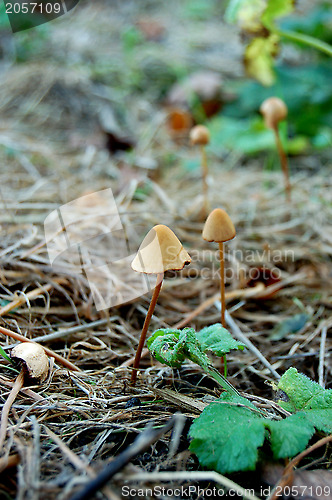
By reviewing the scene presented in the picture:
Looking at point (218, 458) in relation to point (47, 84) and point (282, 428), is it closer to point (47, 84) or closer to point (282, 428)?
point (282, 428)

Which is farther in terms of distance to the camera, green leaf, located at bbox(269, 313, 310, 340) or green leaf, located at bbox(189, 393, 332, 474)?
green leaf, located at bbox(269, 313, 310, 340)

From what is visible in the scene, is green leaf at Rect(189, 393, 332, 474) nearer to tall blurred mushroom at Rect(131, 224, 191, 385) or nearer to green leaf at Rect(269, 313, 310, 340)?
tall blurred mushroom at Rect(131, 224, 191, 385)

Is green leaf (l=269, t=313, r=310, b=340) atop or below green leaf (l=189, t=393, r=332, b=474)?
below

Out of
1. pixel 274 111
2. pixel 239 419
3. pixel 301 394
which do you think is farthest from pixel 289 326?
pixel 274 111

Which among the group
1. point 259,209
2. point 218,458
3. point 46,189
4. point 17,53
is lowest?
point 259,209

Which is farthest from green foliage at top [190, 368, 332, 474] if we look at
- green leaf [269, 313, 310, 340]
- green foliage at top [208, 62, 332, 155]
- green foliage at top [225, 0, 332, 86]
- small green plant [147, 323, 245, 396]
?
green foliage at top [208, 62, 332, 155]

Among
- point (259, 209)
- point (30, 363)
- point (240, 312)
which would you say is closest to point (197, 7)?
point (259, 209)

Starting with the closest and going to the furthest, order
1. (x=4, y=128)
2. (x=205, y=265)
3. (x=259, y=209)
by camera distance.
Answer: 1. (x=205, y=265)
2. (x=259, y=209)
3. (x=4, y=128)

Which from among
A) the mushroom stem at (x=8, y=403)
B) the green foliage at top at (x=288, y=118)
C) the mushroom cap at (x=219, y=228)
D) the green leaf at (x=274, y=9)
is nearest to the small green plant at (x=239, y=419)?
the mushroom cap at (x=219, y=228)
